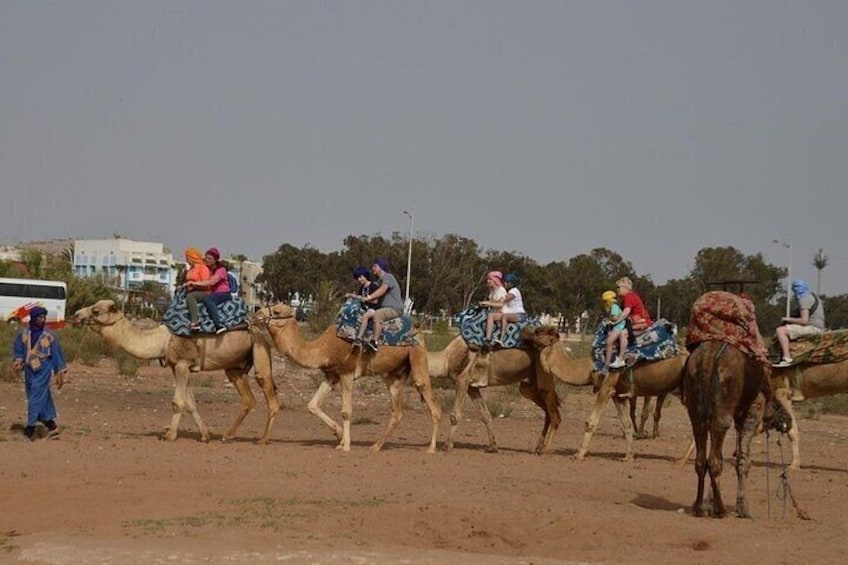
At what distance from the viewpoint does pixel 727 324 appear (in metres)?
12.8

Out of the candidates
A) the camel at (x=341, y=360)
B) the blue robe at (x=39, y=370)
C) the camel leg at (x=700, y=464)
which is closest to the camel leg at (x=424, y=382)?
the camel at (x=341, y=360)

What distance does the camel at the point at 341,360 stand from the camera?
17.5 m

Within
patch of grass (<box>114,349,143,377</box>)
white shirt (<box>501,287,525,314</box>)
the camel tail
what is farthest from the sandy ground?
patch of grass (<box>114,349,143,377</box>)

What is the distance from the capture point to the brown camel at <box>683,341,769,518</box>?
41.4 ft

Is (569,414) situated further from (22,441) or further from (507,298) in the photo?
(22,441)

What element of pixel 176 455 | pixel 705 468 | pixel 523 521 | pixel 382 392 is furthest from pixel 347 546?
pixel 382 392

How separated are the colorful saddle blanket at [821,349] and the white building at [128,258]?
96.1m

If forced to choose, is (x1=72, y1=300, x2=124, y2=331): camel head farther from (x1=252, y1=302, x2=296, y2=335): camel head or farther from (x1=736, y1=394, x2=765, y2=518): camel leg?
(x1=736, y1=394, x2=765, y2=518): camel leg

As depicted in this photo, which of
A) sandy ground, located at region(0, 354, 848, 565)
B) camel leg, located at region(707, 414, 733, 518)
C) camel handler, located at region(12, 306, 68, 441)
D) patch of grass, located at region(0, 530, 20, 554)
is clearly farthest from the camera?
camel handler, located at region(12, 306, 68, 441)

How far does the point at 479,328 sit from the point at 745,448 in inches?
230

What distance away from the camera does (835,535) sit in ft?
39.1

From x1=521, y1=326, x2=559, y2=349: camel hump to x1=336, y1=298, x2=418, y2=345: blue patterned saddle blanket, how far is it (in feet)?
5.38

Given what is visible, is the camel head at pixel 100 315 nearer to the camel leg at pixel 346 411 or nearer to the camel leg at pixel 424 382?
the camel leg at pixel 346 411

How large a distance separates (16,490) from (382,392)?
1720cm
